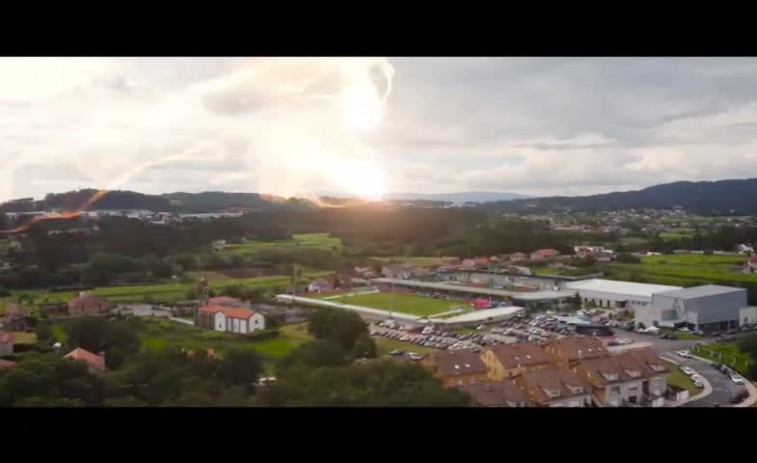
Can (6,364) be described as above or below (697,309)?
below

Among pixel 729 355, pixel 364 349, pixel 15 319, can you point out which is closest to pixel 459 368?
pixel 364 349

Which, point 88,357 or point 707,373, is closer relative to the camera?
point 707,373

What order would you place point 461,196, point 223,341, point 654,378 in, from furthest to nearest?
point 461,196
point 223,341
point 654,378

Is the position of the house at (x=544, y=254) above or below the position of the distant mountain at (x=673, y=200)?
below

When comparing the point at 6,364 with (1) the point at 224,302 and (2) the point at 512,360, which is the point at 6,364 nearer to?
(1) the point at 224,302

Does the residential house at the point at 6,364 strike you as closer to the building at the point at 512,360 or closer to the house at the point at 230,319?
the house at the point at 230,319

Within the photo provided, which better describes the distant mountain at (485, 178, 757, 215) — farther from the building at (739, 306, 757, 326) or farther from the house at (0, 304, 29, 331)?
the house at (0, 304, 29, 331)

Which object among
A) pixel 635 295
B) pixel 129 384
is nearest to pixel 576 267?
pixel 635 295

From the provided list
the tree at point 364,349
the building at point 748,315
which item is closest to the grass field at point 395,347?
the tree at point 364,349
